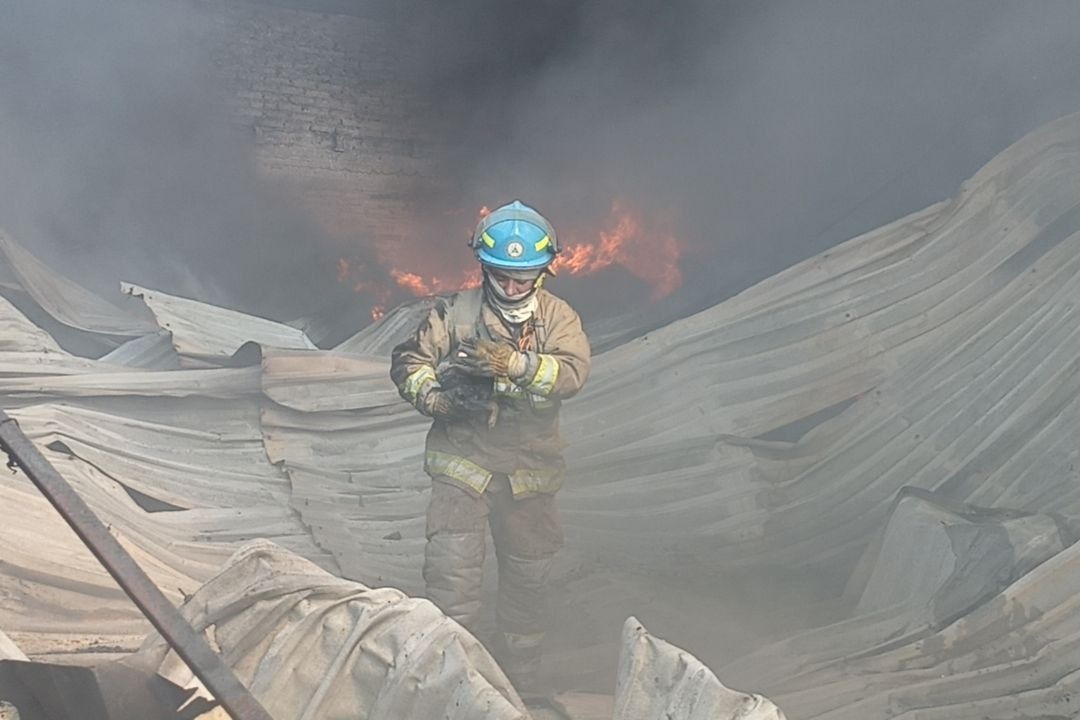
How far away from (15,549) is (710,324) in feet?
11.6

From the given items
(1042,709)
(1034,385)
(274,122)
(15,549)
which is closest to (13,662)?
(15,549)

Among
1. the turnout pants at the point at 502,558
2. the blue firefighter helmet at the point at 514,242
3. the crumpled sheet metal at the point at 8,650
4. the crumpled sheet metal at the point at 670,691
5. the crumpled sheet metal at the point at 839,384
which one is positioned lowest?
the crumpled sheet metal at the point at 670,691

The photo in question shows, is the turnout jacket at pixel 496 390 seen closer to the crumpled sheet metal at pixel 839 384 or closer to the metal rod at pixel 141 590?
the crumpled sheet metal at pixel 839 384

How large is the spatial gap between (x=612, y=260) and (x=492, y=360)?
5603mm

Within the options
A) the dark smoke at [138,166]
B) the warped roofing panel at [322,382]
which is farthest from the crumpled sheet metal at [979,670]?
the dark smoke at [138,166]

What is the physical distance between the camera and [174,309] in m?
6.52

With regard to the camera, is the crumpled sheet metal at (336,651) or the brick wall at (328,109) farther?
the brick wall at (328,109)

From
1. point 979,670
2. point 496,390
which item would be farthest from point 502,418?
point 979,670

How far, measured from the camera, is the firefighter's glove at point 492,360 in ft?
11.5

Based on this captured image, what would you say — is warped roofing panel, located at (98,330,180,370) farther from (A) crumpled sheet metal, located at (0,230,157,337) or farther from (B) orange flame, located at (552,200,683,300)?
(B) orange flame, located at (552,200,683,300)

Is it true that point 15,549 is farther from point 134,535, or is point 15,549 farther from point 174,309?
point 174,309

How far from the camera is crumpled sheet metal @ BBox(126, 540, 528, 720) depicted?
→ 2.23 metres

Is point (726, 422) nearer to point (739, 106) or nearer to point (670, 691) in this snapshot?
point (670, 691)

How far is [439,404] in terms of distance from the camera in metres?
3.61
